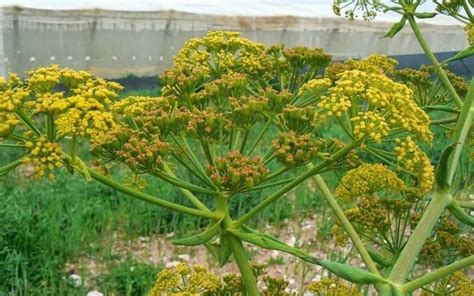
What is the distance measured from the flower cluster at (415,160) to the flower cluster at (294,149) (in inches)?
5.0

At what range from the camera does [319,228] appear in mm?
4152

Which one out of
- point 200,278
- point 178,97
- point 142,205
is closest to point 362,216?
point 200,278

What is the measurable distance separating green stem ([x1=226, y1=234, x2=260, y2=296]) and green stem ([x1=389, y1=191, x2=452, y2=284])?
9.3 inches

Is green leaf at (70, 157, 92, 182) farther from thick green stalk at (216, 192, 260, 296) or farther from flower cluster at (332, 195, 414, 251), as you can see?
flower cluster at (332, 195, 414, 251)

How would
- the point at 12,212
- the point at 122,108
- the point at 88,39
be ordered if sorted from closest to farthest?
the point at 122,108 → the point at 12,212 → the point at 88,39

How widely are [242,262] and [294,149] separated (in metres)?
0.24

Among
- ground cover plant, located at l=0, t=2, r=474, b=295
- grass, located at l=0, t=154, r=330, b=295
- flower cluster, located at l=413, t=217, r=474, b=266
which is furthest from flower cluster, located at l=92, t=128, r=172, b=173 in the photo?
grass, located at l=0, t=154, r=330, b=295

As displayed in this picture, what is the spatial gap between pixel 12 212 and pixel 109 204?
706 millimetres

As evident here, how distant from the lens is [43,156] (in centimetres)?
114

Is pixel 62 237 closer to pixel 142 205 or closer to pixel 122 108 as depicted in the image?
pixel 142 205

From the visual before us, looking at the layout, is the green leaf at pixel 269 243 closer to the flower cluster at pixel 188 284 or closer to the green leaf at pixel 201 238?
the green leaf at pixel 201 238

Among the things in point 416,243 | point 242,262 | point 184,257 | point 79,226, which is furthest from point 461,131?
point 79,226

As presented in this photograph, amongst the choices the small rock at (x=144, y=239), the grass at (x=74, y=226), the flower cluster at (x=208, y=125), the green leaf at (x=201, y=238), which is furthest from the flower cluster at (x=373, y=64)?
the small rock at (x=144, y=239)

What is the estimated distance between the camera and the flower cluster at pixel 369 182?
5.55 feet
